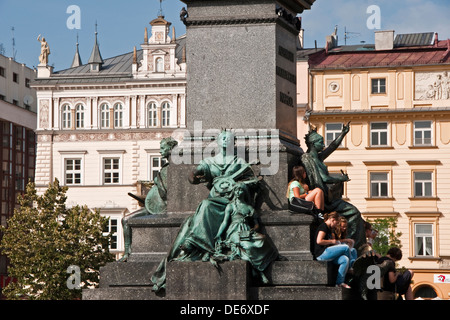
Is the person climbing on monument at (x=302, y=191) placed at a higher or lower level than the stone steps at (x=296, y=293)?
higher

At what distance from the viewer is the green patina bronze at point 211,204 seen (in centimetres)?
1577

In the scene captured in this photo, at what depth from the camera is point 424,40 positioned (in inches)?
2756

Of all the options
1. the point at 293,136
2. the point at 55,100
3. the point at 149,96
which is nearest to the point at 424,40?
the point at 149,96

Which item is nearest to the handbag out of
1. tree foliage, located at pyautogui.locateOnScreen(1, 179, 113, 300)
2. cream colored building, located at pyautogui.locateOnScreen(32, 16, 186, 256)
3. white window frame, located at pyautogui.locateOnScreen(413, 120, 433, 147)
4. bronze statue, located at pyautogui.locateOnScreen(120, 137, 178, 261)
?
bronze statue, located at pyautogui.locateOnScreen(120, 137, 178, 261)

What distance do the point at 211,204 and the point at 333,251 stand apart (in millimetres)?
1679

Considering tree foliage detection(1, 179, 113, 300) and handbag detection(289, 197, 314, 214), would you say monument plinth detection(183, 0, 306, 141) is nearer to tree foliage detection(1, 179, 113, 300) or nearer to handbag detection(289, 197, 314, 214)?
handbag detection(289, 197, 314, 214)

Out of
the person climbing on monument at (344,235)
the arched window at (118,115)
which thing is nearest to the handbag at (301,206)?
the person climbing on monument at (344,235)

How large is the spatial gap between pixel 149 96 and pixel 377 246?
80.1ft

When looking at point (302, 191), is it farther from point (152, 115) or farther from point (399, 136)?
point (152, 115)

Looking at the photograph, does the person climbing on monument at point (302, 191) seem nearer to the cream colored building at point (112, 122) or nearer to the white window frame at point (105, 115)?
the cream colored building at point (112, 122)

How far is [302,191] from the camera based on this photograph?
17000 millimetres

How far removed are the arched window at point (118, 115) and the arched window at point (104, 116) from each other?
0.48 metres

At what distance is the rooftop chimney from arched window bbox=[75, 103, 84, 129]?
18.9 m

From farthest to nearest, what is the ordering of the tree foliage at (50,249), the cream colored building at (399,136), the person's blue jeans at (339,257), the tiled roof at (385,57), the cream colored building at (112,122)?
the cream colored building at (112,122) → the tiled roof at (385,57) → the cream colored building at (399,136) → the tree foliage at (50,249) → the person's blue jeans at (339,257)
